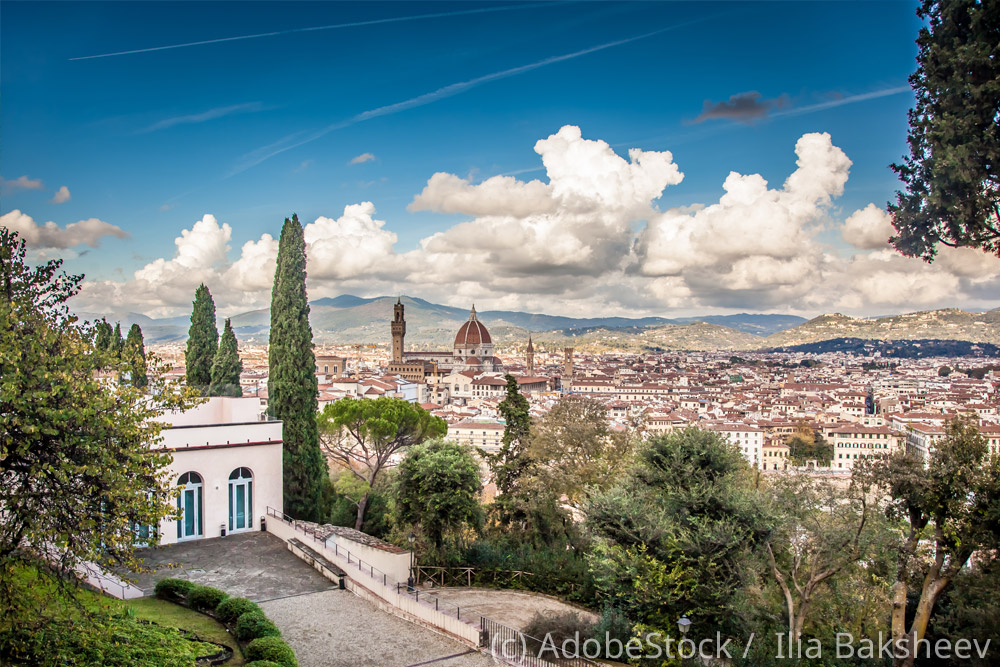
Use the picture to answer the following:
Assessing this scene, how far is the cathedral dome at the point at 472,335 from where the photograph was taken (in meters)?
125

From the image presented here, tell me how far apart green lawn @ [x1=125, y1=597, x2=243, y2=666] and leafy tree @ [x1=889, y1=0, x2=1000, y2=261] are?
8882mm

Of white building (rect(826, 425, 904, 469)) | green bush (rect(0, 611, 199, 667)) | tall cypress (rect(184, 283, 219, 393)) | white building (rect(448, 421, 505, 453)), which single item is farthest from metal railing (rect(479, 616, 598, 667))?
white building (rect(826, 425, 904, 469))

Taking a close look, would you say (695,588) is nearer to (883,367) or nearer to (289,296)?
(289,296)

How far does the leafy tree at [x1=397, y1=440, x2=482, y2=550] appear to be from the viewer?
1483 centimetres

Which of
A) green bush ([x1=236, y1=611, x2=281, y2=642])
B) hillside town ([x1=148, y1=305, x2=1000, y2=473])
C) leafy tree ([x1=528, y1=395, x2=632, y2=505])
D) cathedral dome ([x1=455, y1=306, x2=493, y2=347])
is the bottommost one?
hillside town ([x1=148, y1=305, x2=1000, y2=473])

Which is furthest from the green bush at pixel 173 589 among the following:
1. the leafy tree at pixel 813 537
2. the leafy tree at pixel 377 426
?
the leafy tree at pixel 377 426

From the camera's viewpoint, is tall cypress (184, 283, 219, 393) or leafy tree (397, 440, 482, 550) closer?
leafy tree (397, 440, 482, 550)

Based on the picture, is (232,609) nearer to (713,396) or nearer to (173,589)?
(173,589)

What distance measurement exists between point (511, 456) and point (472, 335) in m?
108

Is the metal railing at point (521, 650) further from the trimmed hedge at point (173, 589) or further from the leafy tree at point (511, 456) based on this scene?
the leafy tree at point (511, 456)

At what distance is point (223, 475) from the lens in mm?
14414

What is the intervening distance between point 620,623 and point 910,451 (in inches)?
214

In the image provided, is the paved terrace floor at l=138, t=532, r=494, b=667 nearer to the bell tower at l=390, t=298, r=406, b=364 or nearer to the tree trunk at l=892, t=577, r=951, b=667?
the tree trunk at l=892, t=577, r=951, b=667

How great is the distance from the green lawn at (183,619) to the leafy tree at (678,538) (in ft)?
17.8
